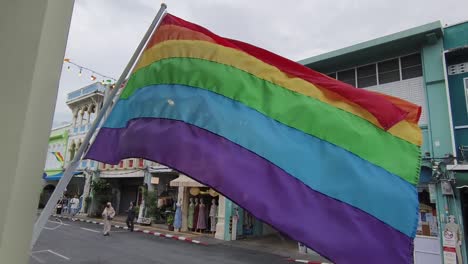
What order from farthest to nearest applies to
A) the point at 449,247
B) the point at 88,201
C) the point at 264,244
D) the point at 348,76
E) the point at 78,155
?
the point at 88,201
the point at 264,244
the point at 348,76
the point at 449,247
the point at 78,155

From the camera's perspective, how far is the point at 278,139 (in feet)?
7.98

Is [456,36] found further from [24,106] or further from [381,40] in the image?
[24,106]

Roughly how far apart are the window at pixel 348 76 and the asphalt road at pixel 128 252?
7.79 meters

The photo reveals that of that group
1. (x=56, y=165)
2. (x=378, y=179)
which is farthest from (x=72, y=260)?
(x=56, y=165)

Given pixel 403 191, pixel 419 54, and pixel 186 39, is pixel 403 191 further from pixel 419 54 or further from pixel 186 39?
pixel 419 54

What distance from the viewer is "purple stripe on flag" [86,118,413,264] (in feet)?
6.77

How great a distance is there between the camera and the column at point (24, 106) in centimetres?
121

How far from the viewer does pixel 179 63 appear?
2.86 m

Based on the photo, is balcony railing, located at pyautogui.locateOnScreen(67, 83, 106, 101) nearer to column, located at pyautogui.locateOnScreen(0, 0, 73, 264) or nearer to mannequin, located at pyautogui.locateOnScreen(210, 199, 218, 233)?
mannequin, located at pyautogui.locateOnScreen(210, 199, 218, 233)

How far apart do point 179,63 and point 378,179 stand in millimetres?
1774

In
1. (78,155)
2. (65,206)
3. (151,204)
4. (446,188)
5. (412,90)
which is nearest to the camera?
(78,155)

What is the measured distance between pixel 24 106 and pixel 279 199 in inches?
60.0

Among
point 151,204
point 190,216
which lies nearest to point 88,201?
point 151,204

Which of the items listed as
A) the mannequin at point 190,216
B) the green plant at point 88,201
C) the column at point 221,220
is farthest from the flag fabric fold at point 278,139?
the green plant at point 88,201
